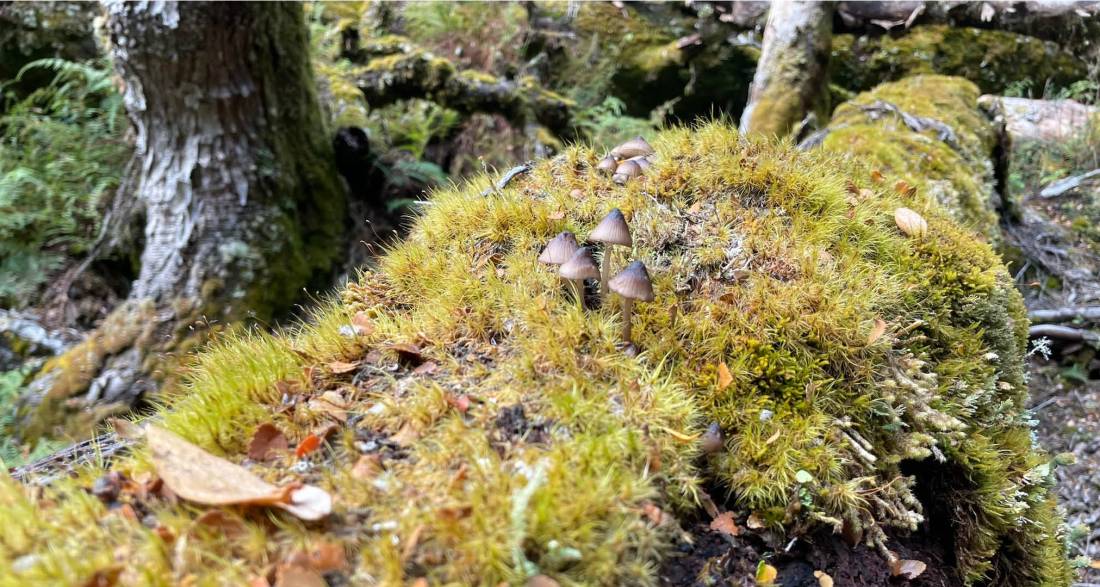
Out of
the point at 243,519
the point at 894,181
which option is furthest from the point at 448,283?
the point at 894,181

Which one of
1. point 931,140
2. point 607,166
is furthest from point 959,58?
point 607,166

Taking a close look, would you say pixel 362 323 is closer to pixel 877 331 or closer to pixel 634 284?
pixel 634 284

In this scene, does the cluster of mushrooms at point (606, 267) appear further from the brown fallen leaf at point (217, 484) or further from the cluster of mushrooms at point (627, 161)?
the brown fallen leaf at point (217, 484)

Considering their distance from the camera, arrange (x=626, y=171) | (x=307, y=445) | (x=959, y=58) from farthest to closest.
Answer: (x=959, y=58) → (x=626, y=171) → (x=307, y=445)

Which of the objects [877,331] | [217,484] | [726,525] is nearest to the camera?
Answer: [217,484]

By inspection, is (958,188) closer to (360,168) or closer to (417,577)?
(417,577)
